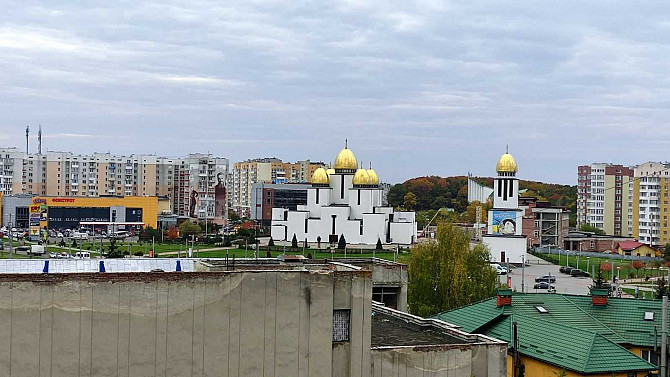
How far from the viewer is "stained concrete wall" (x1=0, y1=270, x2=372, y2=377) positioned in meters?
12.8

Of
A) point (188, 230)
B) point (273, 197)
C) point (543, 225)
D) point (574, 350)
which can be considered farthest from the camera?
point (273, 197)

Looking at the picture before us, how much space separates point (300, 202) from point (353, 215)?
35.7 m

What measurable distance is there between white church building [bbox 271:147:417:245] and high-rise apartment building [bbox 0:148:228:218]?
3162 cm

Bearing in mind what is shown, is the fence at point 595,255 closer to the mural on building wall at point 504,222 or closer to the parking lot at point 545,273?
the parking lot at point 545,273

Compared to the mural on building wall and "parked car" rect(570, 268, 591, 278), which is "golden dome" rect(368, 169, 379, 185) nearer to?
the mural on building wall

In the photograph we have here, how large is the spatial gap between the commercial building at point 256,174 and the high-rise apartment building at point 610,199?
45.3m

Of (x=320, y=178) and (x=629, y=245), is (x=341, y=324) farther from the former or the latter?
(x=629, y=245)

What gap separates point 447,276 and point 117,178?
273ft

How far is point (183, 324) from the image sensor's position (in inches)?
538

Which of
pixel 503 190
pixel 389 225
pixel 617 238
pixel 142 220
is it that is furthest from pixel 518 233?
pixel 142 220

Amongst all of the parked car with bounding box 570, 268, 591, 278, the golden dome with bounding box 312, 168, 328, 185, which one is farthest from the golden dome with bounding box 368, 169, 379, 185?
the parked car with bounding box 570, 268, 591, 278

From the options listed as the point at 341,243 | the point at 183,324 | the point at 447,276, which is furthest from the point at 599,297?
the point at 341,243

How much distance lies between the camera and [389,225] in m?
80.9

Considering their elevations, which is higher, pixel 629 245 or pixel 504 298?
pixel 504 298
